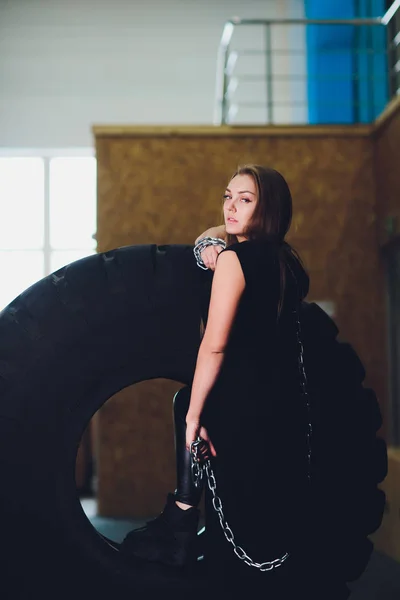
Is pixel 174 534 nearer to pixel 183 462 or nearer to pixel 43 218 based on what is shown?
pixel 183 462

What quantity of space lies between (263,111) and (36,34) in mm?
2356

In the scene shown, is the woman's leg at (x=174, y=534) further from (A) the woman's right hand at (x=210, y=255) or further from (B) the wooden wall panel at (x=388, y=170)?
(B) the wooden wall panel at (x=388, y=170)

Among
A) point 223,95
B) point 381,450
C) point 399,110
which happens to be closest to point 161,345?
point 381,450

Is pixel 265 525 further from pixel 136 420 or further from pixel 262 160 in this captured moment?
pixel 262 160

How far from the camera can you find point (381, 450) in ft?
5.26

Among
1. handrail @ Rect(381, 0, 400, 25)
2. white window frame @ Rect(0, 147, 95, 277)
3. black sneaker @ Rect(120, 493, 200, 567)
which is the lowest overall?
black sneaker @ Rect(120, 493, 200, 567)

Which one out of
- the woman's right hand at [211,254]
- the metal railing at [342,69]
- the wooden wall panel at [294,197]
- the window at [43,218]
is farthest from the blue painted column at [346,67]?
the woman's right hand at [211,254]

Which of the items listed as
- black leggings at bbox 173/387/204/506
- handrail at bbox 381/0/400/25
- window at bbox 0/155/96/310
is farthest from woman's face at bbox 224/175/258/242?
window at bbox 0/155/96/310

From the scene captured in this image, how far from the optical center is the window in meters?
7.13

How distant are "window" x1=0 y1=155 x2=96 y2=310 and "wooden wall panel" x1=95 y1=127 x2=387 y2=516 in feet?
10.00

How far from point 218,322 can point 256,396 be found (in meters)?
0.18

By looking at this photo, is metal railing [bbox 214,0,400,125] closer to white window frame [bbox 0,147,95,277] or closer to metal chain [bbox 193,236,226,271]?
white window frame [bbox 0,147,95,277]

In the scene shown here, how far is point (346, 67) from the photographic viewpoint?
5094 millimetres

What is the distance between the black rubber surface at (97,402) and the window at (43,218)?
565 cm
